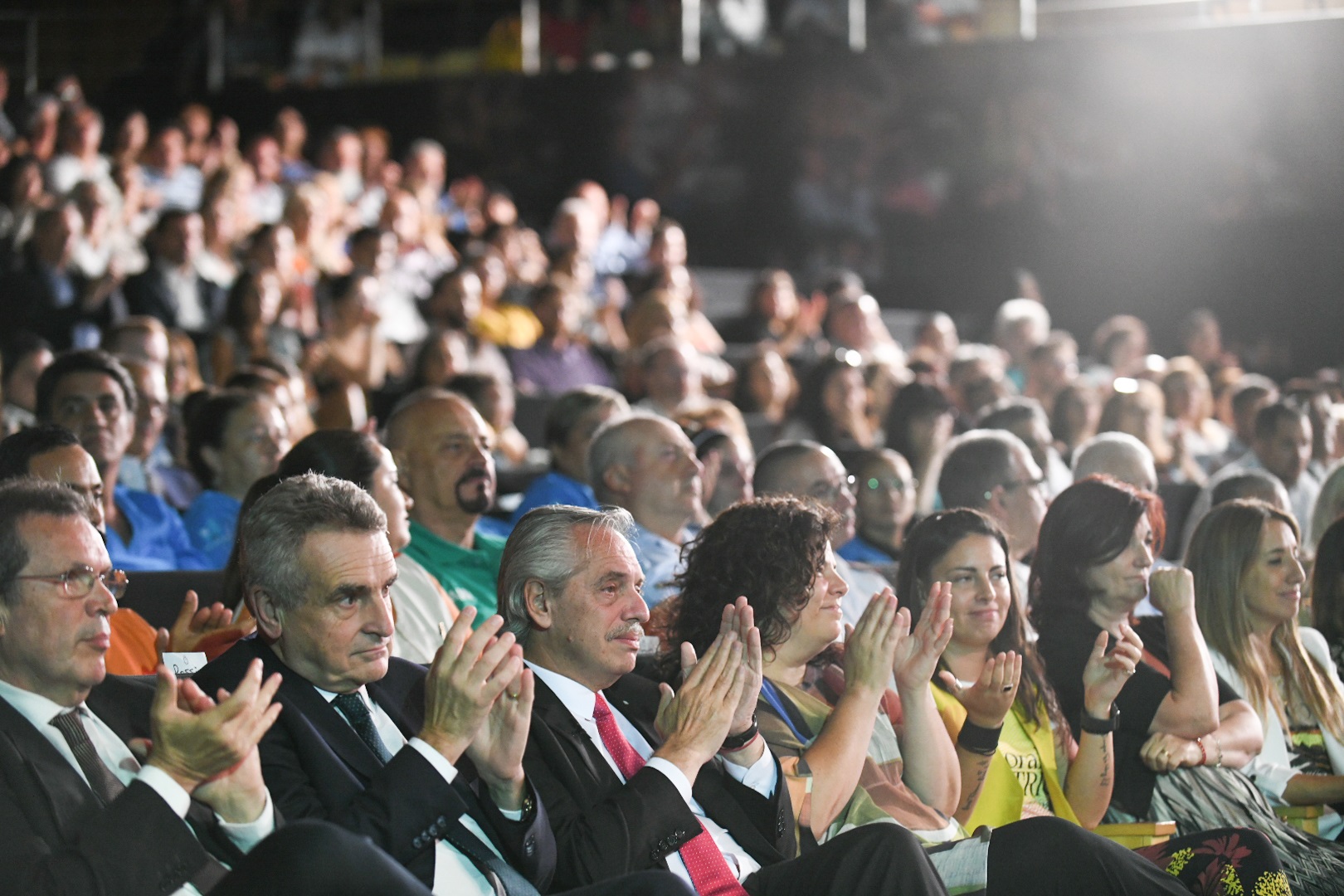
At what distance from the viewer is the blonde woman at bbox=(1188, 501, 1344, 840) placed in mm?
3367

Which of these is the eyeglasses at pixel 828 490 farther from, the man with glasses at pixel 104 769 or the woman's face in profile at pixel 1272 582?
the man with glasses at pixel 104 769

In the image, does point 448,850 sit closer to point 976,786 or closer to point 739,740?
point 739,740

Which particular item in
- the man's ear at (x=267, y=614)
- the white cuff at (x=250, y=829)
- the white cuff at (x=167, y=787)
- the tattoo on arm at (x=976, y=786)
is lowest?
the tattoo on arm at (x=976, y=786)

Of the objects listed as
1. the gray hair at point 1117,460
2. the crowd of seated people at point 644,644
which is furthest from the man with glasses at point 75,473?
the gray hair at point 1117,460

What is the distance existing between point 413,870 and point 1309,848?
6.10 ft

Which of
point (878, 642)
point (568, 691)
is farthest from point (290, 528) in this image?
point (878, 642)

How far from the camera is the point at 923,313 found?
32.4ft

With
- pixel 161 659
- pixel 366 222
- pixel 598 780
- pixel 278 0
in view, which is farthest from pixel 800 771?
pixel 278 0

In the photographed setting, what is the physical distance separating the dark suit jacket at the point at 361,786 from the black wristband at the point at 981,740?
3.12 ft

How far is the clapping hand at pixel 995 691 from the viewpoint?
285cm

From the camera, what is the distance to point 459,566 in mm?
3613

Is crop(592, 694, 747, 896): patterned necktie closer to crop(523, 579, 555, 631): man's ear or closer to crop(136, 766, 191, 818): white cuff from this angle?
crop(523, 579, 555, 631): man's ear

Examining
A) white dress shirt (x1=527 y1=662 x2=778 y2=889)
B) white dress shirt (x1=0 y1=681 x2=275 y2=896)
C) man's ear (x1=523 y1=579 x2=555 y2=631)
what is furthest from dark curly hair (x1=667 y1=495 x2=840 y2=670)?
white dress shirt (x1=0 y1=681 x2=275 y2=896)

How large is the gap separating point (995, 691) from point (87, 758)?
1.57m
